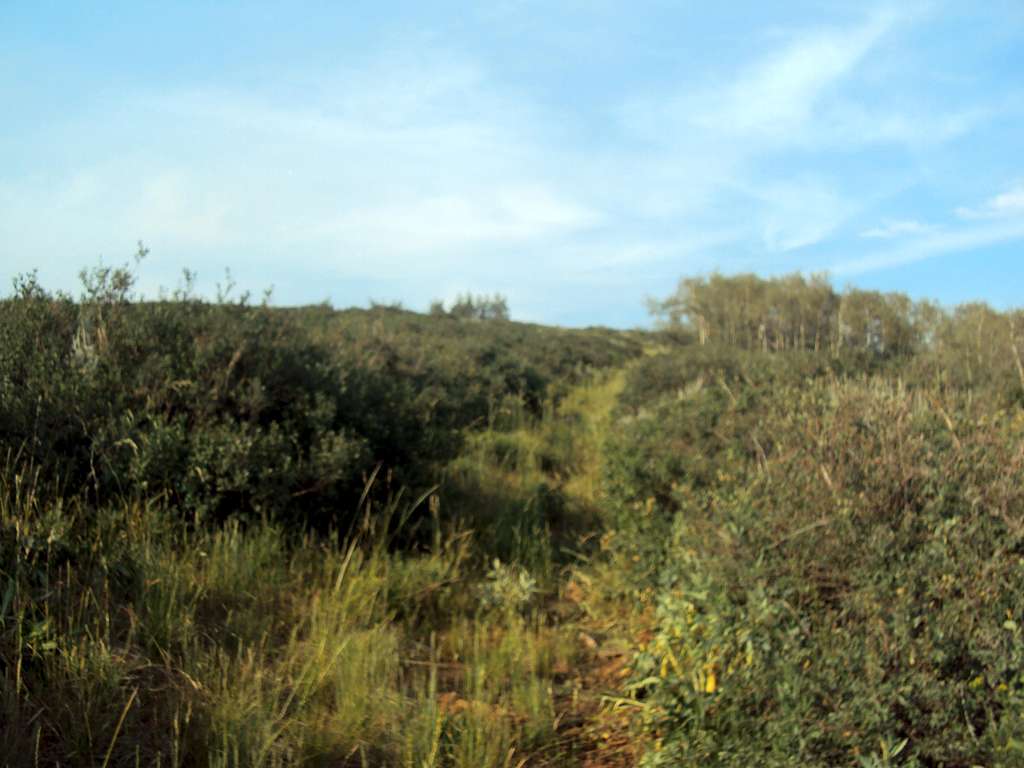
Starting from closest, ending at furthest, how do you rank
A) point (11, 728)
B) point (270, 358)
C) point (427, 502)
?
point (11, 728) < point (270, 358) < point (427, 502)

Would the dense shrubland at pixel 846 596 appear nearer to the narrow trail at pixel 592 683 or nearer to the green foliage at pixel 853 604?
the green foliage at pixel 853 604

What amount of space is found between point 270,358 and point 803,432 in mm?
3485

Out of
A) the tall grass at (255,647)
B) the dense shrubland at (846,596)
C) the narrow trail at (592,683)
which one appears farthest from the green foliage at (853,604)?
the tall grass at (255,647)

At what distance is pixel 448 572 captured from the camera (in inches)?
198

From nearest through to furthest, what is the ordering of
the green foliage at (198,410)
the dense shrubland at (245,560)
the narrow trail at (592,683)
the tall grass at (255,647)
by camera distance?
A: the tall grass at (255,647) → the dense shrubland at (245,560) → the narrow trail at (592,683) → the green foliage at (198,410)

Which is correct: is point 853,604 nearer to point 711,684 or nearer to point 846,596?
point 846,596

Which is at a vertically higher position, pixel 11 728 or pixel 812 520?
pixel 812 520

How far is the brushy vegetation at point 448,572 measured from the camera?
277 centimetres

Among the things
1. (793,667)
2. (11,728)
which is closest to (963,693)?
(793,667)

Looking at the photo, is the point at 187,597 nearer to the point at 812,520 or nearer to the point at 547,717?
the point at 547,717

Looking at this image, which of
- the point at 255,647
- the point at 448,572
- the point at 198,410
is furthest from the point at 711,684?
the point at 198,410

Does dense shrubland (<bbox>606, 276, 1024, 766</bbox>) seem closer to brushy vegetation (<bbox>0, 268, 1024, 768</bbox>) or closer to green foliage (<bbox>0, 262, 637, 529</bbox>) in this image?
brushy vegetation (<bbox>0, 268, 1024, 768</bbox>)

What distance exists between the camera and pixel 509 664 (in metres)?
4.01

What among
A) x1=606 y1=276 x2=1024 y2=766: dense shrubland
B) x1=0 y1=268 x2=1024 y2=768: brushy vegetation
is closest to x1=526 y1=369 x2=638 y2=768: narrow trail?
x1=0 y1=268 x2=1024 y2=768: brushy vegetation
